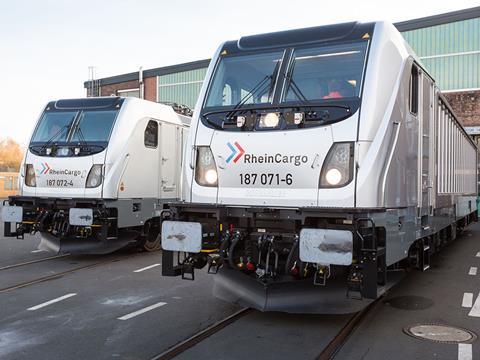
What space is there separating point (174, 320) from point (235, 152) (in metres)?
1.96

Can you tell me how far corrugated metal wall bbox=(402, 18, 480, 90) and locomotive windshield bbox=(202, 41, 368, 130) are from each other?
21037 millimetres

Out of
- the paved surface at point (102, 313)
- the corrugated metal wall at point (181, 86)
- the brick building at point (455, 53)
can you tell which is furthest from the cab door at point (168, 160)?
the corrugated metal wall at point (181, 86)

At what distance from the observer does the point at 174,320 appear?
5.61 meters

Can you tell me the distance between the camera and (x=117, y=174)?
9.33m

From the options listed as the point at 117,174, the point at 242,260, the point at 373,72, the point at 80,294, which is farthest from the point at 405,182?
the point at 117,174

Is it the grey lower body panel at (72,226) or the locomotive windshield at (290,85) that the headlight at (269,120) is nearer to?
the locomotive windshield at (290,85)

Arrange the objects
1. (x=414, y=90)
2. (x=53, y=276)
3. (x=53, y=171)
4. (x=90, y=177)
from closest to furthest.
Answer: (x=414, y=90) < (x=53, y=276) < (x=90, y=177) < (x=53, y=171)

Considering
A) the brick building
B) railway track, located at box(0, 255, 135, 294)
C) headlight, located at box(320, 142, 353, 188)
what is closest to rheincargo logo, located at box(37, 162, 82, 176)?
railway track, located at box(0, 255, 135, 294)

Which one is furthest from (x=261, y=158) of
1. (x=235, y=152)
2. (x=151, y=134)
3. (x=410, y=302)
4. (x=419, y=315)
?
(x=151, y=134)

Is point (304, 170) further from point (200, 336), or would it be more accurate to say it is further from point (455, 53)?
point (455, 53)

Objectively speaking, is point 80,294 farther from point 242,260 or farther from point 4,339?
point 242,260

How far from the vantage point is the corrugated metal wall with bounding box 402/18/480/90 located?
24000mm

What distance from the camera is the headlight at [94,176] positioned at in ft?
30.2

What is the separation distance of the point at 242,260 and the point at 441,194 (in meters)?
4.10
